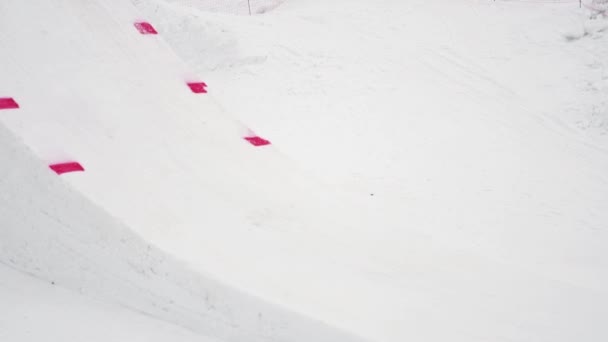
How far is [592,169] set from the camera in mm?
8664

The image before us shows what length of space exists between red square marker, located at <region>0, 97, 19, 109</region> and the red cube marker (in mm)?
723

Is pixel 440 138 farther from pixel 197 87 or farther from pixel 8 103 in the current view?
pixel 8 103

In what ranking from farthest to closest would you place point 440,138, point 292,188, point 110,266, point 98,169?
point 440,138, point 292,188, point 98,169, point 110,266

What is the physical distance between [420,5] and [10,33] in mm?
10510

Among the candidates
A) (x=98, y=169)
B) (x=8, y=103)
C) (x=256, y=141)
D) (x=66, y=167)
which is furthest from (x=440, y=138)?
(x=8, y=103)

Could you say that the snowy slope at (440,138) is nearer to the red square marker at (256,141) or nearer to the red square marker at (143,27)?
the red square marker at (256,141)

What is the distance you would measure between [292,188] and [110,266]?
2646mm

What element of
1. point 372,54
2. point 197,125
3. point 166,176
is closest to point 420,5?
point 372,54

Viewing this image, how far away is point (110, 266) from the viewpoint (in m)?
4.29

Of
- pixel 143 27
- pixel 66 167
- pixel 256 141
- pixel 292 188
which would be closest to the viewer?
pixel 66 167

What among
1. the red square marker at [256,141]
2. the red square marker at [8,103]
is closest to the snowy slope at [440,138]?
the red square marker at [256,141]

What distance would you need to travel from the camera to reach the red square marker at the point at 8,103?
4.65m

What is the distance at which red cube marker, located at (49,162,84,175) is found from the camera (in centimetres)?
446

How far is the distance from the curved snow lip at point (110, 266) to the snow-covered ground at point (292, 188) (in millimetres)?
16
